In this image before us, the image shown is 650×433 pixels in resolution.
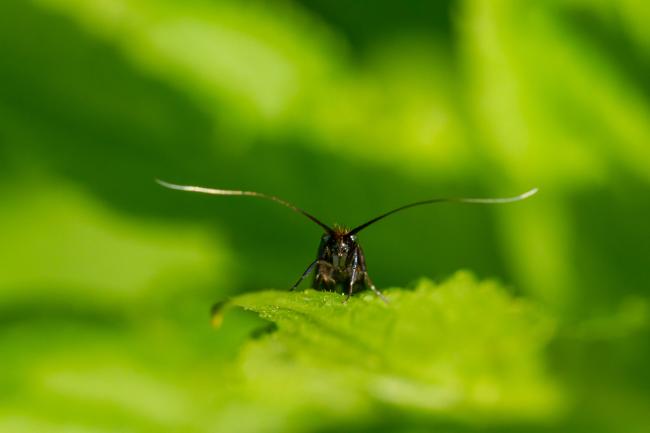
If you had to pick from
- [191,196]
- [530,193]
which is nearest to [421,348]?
[530,193]

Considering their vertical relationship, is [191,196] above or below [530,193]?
above

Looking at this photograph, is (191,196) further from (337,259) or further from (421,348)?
(421,348)

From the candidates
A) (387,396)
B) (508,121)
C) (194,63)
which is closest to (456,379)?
(387,396)

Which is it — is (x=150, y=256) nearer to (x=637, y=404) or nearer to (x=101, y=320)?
(x=101, y=320)

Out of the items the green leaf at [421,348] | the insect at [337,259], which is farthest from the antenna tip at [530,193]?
the green leaf at [421,348]

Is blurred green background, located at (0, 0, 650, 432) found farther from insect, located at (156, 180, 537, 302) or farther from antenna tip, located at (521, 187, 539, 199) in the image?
insect, located at (156, 180, 537, 302)
